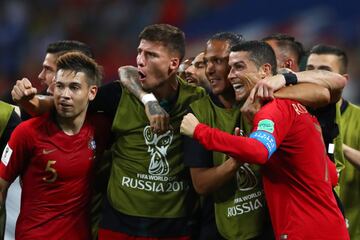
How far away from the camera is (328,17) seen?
8977 millimetres

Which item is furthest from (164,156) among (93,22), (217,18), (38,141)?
(93,22)

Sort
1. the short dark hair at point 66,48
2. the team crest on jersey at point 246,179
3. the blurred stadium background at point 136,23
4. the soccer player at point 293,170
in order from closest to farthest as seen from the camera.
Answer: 1. the soccer player at point 293,170
2. the team crest on jersey at point 246,179
3. the short dark hair at point 66,48
4. the blurred stadium background at point 136,23

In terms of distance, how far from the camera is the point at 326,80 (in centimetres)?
381

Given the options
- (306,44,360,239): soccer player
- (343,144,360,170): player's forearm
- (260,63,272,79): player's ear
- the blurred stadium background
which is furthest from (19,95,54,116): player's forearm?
the blurred stadium background

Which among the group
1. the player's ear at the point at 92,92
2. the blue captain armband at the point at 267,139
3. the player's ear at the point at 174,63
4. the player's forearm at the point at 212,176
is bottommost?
the player's forearm at the point at 212,176

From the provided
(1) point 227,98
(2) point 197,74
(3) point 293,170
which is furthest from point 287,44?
(3) point 293,170

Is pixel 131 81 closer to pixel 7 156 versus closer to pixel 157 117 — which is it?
pixel 157 117

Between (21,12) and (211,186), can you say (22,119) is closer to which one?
(211,186)

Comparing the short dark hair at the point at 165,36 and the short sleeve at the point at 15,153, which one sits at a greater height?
the short dark hair at the point at 165,36

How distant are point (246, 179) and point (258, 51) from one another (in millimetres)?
617

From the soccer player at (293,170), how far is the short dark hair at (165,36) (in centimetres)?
84

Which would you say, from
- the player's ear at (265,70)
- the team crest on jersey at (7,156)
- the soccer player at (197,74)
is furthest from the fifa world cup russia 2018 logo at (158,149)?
the soccer player at (197,74)

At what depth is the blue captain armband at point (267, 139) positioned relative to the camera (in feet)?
10.9

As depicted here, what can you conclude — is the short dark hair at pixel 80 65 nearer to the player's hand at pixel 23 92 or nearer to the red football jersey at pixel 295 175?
the player's hand at pixel 23 92
